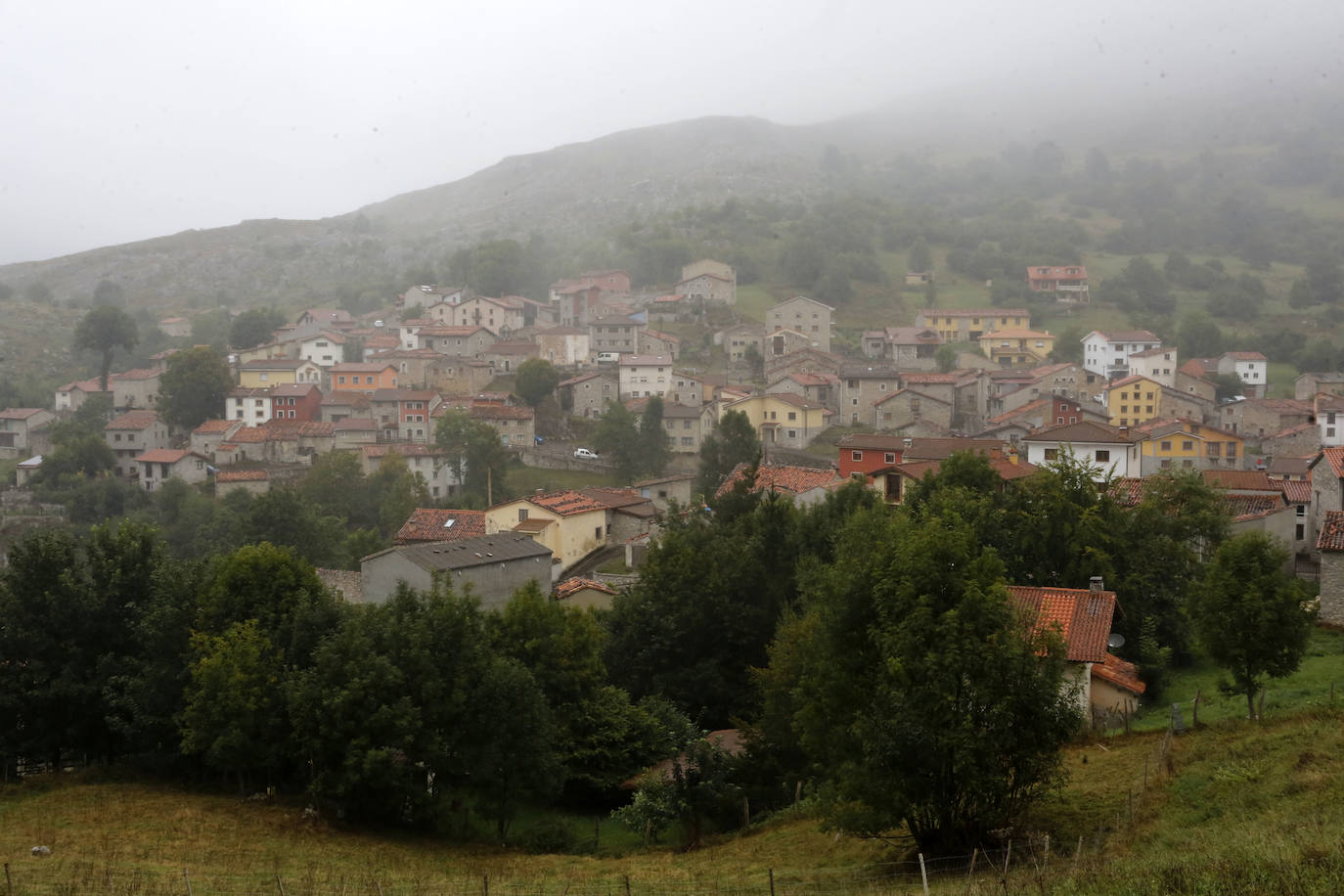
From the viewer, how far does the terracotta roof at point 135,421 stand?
5778 centimetres

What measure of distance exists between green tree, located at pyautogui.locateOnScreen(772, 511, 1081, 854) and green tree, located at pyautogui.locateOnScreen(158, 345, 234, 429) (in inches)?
2141

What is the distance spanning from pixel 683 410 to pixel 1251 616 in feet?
137

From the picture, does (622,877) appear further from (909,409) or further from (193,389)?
(193,389)

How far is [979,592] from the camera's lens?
11.0 meters

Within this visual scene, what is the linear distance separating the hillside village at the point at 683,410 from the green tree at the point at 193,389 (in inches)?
33.6

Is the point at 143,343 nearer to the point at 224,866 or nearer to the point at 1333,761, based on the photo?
the point at 224,866

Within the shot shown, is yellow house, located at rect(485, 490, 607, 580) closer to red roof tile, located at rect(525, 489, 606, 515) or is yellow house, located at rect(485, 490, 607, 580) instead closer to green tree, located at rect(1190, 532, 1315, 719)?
red roof tile, located at rect(525, 489, 606, 515)

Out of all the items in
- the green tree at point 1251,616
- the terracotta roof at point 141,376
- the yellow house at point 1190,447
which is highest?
the terracotta roof at point 141,376

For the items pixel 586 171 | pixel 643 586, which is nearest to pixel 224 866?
pixel 643 586

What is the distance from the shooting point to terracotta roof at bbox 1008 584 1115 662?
15.5 metres

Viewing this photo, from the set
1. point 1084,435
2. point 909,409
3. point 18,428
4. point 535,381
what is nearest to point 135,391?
point 18,428

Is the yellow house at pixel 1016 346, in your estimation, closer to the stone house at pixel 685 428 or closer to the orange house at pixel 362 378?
the stone house at pixel 685 428

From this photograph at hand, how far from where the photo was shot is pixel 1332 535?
21.0 m

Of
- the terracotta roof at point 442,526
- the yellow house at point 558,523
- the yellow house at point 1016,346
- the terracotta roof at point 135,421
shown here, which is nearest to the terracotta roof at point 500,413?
the terracotta roof at point 442,526
